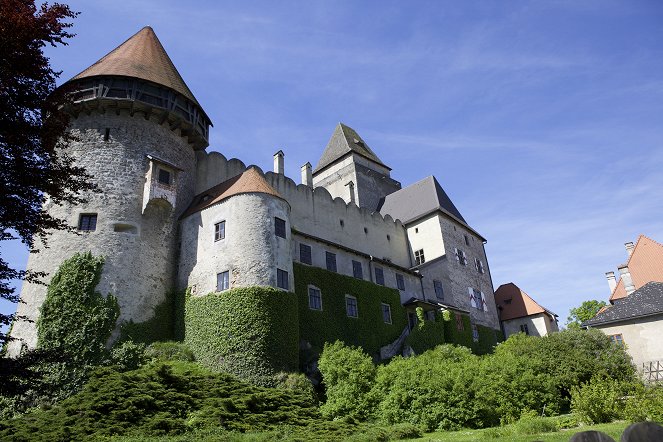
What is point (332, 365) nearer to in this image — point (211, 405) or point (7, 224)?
point (211, 405)

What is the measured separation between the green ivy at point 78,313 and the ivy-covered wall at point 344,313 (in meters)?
9.38

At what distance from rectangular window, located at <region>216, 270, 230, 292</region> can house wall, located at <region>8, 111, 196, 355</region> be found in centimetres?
325

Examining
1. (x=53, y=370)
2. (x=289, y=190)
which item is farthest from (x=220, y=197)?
(x=53, y=370)

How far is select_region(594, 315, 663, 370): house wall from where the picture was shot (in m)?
27.0

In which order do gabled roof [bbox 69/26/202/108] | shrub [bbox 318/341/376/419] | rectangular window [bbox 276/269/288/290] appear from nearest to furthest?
shrub [bbox 318/341/376/419], rectangular window [bbox 276/269/288/290], gabled roof [bbox 69/26/202/108]

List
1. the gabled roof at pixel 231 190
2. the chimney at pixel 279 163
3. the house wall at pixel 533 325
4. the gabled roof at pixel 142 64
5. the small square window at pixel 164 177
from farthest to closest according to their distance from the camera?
the house wall at pixel 533 325, the chimney at pixel 279 163, the gabled roof at pixel 142 64, the small square window at pixel 164 177, the gabled roof at pixel 231 190

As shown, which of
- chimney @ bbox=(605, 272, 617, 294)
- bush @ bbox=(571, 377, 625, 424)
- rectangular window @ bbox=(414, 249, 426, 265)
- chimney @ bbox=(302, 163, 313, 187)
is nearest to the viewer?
bush @ bbox=(571, 377, 625, 424)

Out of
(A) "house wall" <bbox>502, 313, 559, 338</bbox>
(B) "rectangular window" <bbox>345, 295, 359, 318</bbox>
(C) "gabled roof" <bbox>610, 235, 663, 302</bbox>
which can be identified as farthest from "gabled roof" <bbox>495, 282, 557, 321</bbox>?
(B) "rectangular window" <bbox>345, 295, 359, 318</bbox>

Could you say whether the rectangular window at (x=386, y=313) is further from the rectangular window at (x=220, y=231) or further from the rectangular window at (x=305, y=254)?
the rectangular window at (x=220, y=231)

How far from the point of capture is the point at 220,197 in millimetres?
27516

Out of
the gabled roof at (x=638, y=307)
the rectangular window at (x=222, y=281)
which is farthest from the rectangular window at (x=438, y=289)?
the rectangular window at (x=222, y=281)

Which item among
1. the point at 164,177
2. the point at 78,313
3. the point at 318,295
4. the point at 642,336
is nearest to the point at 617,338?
the point at 642,336

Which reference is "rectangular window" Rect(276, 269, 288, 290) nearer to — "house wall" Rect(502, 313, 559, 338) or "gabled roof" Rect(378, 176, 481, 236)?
"gabled roof" Rect(378, 176, 481, 236)

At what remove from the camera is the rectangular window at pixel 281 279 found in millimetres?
25431
